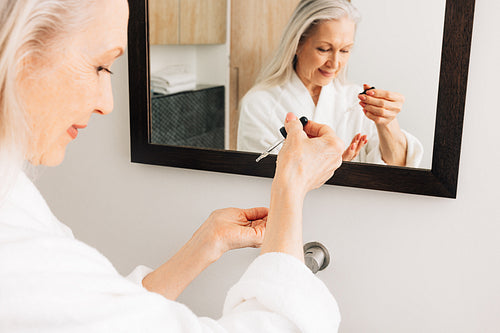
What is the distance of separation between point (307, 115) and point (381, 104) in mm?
158

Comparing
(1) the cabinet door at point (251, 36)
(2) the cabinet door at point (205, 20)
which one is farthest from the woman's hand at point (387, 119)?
(2) the cabinet door at point (205, 20)

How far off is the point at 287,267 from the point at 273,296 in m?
0.05

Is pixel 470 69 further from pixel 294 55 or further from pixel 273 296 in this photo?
pixel 273 296

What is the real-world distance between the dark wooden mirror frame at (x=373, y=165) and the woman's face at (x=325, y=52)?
0.61 feet

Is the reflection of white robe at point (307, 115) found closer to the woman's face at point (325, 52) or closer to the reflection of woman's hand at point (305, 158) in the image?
the woman's face at point (325, 52)

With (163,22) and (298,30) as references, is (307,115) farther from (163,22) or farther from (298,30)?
(163,22)

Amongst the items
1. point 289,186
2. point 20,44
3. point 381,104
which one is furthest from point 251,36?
point 20,44

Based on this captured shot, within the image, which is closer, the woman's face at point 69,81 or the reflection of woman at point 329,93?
the woman's face at point 69,81

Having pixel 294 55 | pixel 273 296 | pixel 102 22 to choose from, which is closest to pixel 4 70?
pixel 102 22

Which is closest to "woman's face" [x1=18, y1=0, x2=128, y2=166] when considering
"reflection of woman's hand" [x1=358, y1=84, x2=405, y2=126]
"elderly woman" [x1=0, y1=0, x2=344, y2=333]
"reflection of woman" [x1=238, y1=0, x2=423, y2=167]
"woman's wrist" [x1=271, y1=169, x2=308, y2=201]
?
"elderly woman" [x1=0, y1=0, x2=344, y2=333]

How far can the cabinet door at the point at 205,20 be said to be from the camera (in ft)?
3.51

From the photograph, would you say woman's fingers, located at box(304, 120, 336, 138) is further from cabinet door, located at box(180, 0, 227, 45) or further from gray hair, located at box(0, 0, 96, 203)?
gray hair, located at box(0, 0, 96, 203)

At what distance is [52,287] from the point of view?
1.85ft

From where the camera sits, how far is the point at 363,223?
107 centimetres
